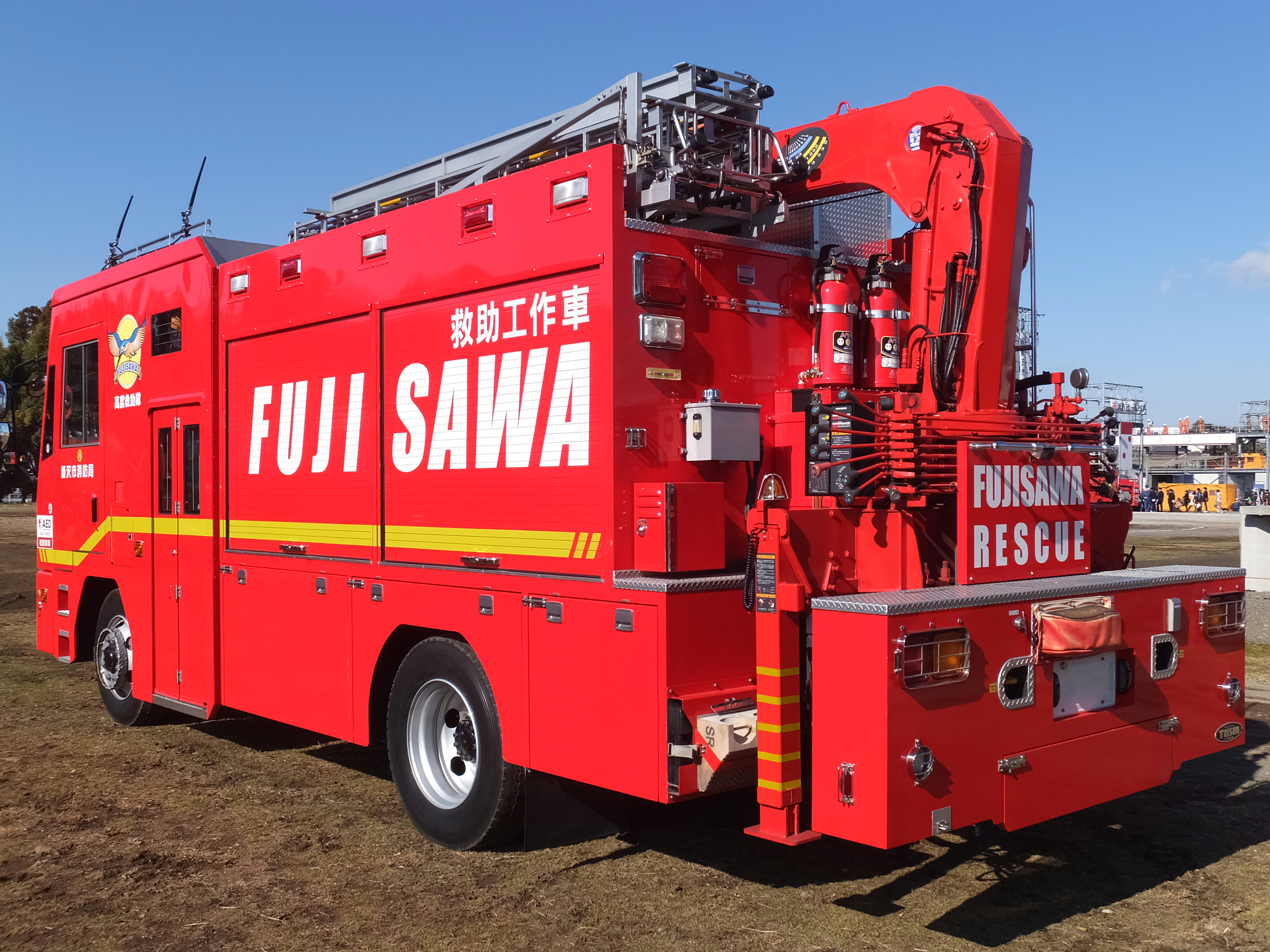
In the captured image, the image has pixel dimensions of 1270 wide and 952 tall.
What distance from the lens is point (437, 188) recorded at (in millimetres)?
6824

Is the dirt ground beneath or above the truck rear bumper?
beneath

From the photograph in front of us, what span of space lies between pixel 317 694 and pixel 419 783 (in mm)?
1142

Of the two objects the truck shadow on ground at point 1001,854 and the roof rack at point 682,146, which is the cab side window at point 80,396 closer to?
the roof rack at point 682,146

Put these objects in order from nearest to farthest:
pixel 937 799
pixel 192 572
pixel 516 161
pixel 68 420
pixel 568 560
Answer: pixel 937 799, pixel 568 560, pixel 516 161, pixel 192 572, pixel 68 420

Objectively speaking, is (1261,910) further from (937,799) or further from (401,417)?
(401,417)

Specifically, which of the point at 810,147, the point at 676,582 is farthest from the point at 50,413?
the point at 676,582

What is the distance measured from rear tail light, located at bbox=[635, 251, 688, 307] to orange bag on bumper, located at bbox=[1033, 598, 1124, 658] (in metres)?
2.05

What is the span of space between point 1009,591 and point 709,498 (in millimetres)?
1306

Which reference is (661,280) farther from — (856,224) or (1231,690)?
(1231,690)

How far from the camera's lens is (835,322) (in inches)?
227

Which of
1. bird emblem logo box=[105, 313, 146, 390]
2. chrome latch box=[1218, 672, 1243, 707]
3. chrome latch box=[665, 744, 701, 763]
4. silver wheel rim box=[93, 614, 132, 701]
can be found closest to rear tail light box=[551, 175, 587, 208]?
chrome latch box=[665, 744, 701, 763]

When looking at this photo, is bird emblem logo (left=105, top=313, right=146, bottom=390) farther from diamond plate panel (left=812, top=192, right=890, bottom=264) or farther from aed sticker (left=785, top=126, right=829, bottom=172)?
diamond plate panel (left=812, top=192, right=890, bottom=264)

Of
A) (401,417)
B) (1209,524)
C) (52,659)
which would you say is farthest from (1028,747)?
(1209,524)

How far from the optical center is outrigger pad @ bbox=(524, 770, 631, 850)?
554 cm
